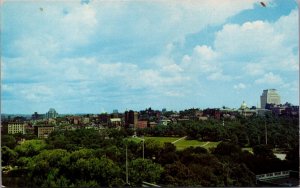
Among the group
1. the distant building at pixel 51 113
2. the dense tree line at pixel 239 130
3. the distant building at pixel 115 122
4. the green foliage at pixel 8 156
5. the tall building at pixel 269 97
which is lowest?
the green foliage at pixel 8 156

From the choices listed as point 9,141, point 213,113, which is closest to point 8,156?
point 9,141

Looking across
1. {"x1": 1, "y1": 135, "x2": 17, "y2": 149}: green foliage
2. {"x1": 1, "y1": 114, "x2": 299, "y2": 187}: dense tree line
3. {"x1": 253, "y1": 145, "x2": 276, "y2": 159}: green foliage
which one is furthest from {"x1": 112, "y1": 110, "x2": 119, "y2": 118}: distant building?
{"x1": 253, "y1": 145, "x2": 276, "y2": 159}: green foliage

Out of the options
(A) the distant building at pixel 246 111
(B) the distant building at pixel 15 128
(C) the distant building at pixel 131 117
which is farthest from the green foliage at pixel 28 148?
(A) the distant building at pixel 246 111

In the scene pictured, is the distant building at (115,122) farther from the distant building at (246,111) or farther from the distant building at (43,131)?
the distant building at (246,111)

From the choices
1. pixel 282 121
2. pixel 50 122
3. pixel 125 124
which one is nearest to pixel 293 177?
pixel 282 121

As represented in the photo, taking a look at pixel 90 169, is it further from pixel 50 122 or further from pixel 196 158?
pixel 196 158

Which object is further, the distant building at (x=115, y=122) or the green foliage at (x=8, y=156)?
the distant building at (x=115, y=122)

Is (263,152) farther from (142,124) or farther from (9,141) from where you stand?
(9,141)
